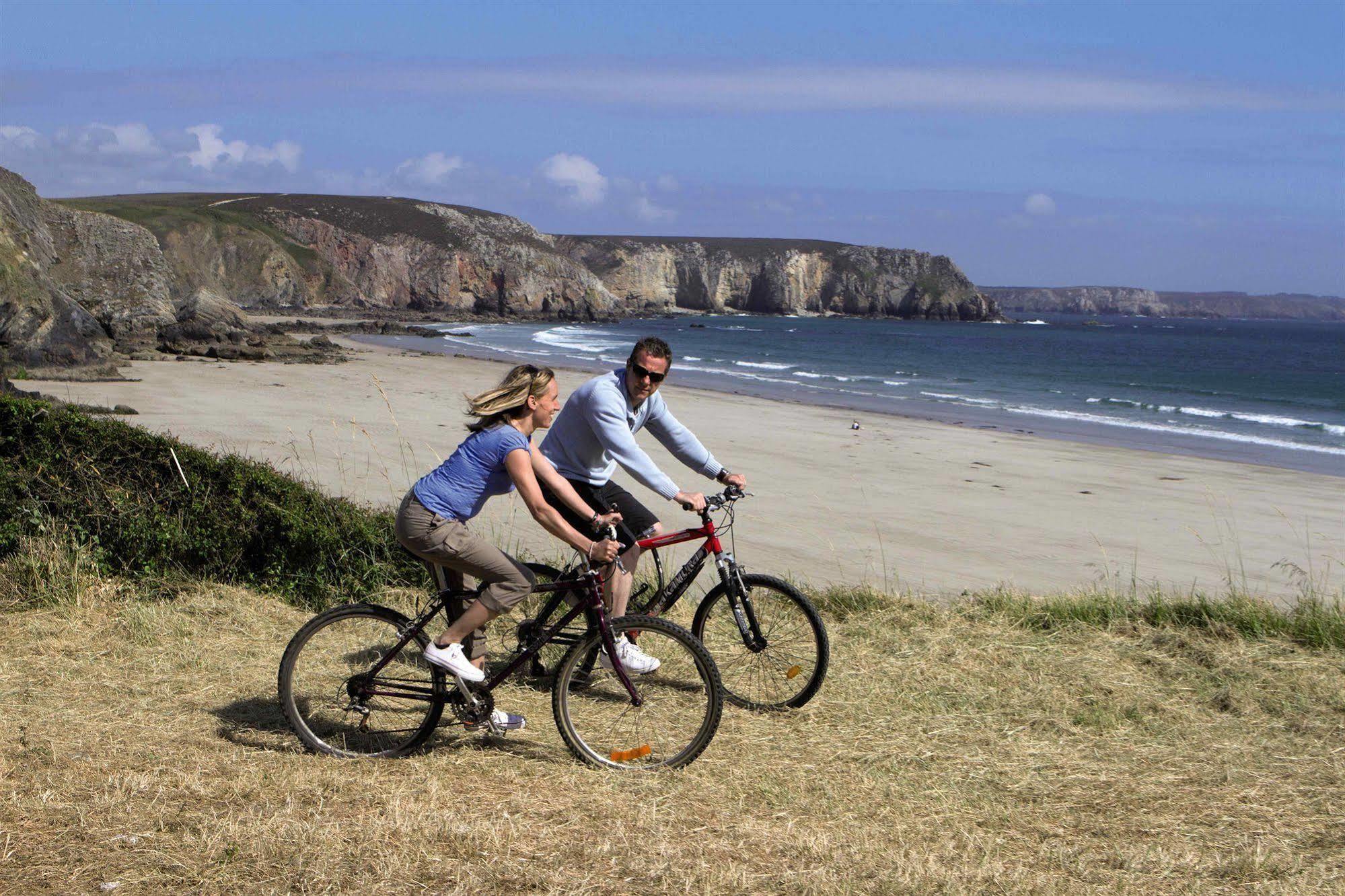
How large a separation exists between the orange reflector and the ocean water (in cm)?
2207

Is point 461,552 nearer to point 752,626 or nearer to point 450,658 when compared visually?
point 450,658

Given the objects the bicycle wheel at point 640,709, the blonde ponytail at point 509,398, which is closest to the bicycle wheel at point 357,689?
the bicycle wheel at point 640,709

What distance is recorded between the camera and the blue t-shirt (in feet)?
14.9

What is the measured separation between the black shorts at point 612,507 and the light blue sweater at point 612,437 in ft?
0.13

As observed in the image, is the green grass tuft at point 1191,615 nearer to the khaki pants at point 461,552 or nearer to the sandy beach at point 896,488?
the sandy beach at point 896,488

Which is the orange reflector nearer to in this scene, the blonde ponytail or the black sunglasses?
the blonde ponytail

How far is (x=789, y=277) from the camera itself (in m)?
163

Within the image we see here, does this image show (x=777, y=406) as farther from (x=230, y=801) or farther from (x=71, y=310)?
(x=230, y=801)

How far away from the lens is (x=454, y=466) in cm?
457

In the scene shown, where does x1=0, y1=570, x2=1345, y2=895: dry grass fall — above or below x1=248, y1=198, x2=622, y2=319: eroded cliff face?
below

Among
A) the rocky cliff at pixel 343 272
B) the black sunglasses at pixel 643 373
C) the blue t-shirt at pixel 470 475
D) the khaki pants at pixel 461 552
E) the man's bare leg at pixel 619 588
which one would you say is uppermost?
the rocky cliff at pixel 343 272

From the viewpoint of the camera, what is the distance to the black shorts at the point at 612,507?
5.56m

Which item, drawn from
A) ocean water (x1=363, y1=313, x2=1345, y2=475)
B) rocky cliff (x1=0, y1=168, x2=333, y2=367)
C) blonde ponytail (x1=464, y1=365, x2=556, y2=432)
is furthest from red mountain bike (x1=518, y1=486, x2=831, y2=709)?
rocky cliff (x1=0, y1=168, x2=333, y2=367)

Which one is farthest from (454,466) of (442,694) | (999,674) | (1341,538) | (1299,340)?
(1299,340)
